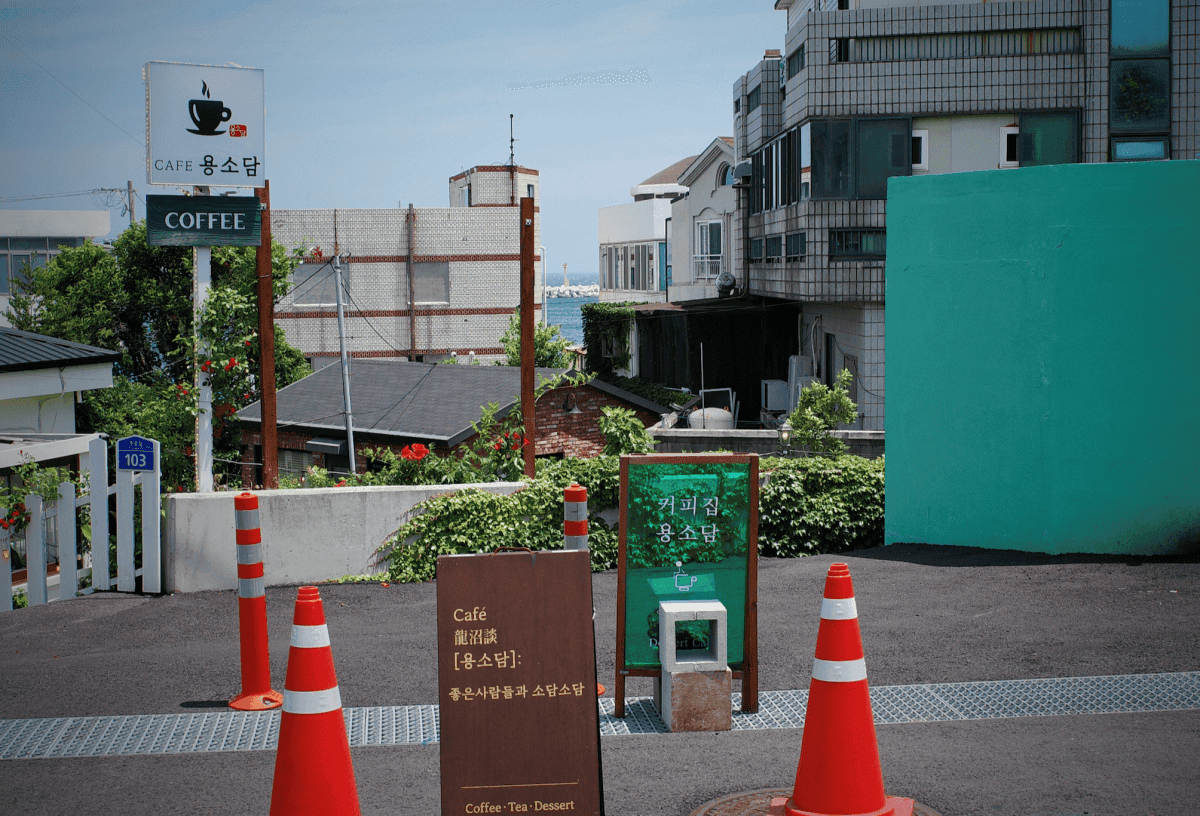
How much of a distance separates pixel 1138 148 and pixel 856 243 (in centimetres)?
662

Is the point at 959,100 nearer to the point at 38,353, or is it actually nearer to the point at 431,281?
the point at 38,353

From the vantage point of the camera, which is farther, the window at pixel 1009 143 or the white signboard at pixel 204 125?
the window at pixel 1009 143

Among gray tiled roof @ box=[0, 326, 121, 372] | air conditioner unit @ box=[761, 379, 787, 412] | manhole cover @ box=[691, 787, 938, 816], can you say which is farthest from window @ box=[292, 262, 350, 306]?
manhole cover @ box=[691, 787, 938, 816]

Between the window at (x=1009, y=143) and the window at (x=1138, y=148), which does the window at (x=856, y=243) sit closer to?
the window at (x=1009, y=143)

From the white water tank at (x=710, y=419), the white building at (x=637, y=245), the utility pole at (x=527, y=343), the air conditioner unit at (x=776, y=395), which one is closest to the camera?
the utility pole at (x=527, y=343)

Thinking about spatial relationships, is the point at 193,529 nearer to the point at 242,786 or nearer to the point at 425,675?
the point at 425,675

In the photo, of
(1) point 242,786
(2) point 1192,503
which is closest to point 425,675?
(1) point 242,786

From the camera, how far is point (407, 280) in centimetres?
5284

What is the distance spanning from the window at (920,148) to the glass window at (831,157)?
1.52m

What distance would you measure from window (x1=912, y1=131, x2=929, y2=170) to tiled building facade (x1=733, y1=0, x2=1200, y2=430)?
31 mm

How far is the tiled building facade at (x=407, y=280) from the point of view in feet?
170

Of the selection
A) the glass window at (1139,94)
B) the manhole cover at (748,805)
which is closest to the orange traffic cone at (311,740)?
the manhole cover at (748,805)

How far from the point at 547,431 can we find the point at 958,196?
16.6m

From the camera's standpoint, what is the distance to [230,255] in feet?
45.9
